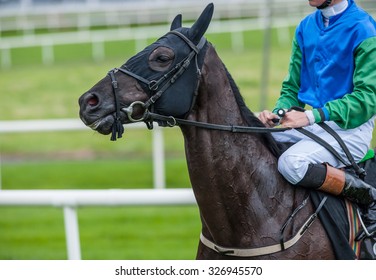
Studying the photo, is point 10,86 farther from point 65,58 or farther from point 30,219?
point 30,219

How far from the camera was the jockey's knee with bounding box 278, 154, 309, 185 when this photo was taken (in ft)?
12.2

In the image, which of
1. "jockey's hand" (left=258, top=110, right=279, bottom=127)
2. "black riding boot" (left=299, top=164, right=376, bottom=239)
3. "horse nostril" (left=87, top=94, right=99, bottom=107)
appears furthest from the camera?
"jockey's hand" (left=258, top=110, right=279, bottom=127)

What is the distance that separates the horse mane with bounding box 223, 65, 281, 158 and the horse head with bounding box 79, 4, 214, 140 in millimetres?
261

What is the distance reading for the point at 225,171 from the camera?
367cm

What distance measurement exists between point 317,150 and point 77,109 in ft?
44.4

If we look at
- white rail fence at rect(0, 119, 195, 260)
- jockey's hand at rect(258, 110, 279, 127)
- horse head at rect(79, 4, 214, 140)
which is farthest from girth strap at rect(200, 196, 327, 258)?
white rail fence at rect(0, 119, 195, 260)

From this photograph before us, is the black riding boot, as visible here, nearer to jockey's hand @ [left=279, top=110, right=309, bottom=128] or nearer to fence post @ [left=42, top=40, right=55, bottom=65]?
jockey's hand @ [left=279, top=110, right=309, bottom=128]

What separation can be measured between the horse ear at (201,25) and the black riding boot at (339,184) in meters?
0.84

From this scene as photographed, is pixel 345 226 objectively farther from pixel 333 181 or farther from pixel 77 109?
pixel 77 109

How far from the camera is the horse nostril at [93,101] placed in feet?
11.3

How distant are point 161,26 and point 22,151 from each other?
10.1m

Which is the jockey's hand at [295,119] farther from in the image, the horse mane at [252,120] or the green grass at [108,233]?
the green grass at [108,233]

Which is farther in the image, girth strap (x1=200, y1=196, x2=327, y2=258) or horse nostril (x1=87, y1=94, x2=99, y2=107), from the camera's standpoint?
girth strap (x1=200, y1=196, x2=327, y2=258)

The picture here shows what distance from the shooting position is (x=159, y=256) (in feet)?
24.0
